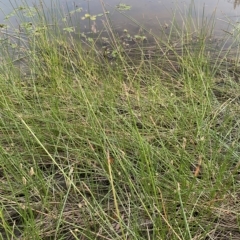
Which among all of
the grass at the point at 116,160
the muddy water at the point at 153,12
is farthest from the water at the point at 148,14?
the grass at the point at 116,160

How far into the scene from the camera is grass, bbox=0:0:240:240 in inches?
40.9

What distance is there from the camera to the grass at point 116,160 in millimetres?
1039

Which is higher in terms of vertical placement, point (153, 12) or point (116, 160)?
point (153, 12)

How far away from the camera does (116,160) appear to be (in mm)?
1283

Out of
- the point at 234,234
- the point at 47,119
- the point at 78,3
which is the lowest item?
the point at 234,234

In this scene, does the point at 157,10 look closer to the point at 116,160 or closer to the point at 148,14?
the point at 148,14

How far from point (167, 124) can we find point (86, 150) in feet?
1.52

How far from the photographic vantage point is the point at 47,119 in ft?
5.02

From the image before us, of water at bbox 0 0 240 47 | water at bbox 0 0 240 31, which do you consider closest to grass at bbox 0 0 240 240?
water at bbox 0 0 240 47

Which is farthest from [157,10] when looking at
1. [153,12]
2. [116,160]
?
[116,160]

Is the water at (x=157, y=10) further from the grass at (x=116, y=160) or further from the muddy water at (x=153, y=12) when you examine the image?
the grass at (x=116, y=160)

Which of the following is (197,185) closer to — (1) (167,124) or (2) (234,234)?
(2) (234,234)

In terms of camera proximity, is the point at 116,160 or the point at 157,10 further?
the point at 157,10

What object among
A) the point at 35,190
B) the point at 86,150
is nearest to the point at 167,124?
the point at 86,150
